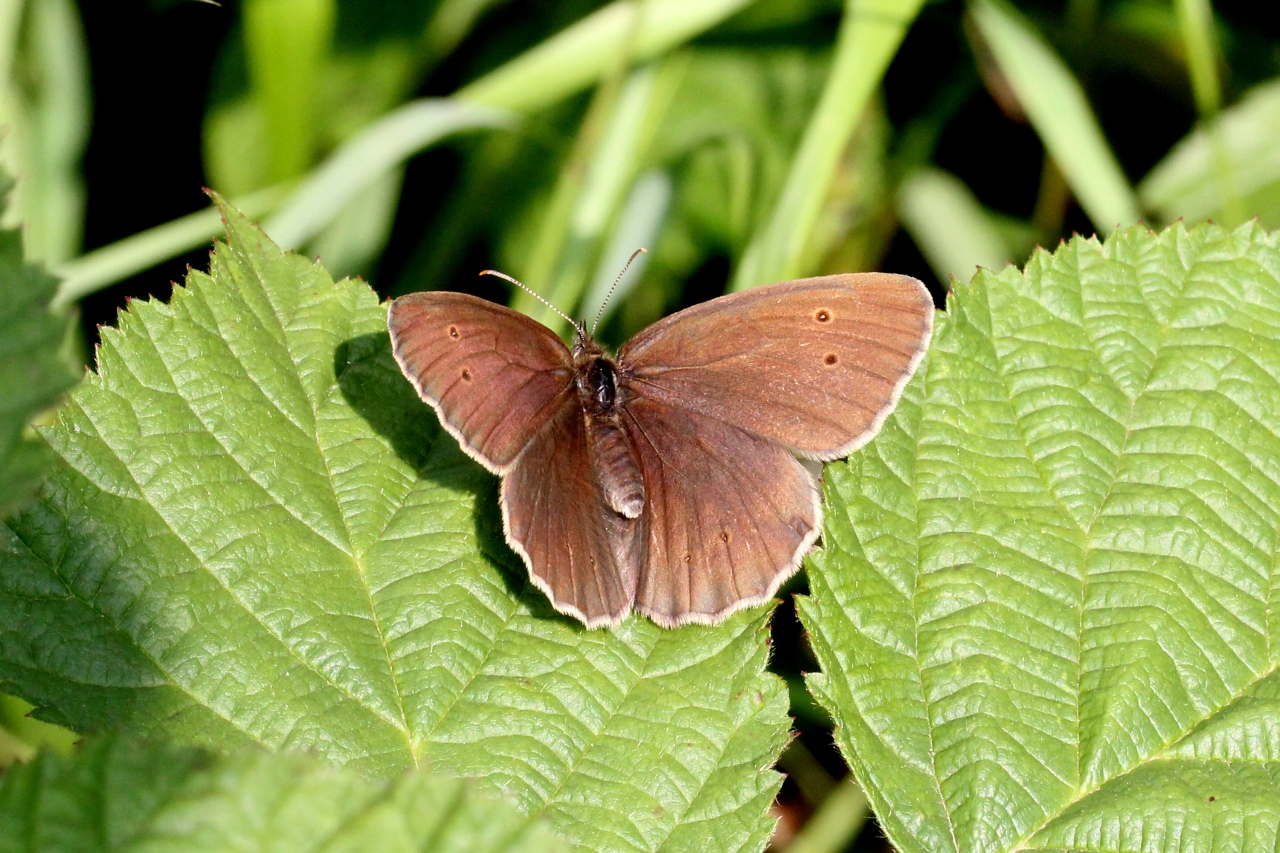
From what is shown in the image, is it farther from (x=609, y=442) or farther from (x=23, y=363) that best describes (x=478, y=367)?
(x=23, y=363)

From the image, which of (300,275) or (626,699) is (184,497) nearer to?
(300,275)

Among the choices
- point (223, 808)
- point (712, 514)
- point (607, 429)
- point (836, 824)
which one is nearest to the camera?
point (223, 808)

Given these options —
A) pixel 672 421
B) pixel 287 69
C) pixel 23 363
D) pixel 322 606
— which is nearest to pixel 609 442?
pixel 672 421

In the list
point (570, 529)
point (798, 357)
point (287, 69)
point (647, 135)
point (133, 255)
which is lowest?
point (570, 529)

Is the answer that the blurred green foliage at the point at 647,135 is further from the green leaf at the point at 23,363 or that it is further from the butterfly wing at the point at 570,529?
the green leaf at the point at 23,363

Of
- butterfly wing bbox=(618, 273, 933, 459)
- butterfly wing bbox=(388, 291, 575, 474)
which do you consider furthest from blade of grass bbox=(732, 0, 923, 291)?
butterfly wing bbox=(388, 291, 575, 474)

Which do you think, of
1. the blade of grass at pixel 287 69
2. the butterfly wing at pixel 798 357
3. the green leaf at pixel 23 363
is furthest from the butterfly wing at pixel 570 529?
the blade of grass at pixel 287 69

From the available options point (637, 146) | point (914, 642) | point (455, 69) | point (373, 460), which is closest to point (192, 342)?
point (373, 460)

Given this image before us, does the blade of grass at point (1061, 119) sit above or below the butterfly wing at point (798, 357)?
above
